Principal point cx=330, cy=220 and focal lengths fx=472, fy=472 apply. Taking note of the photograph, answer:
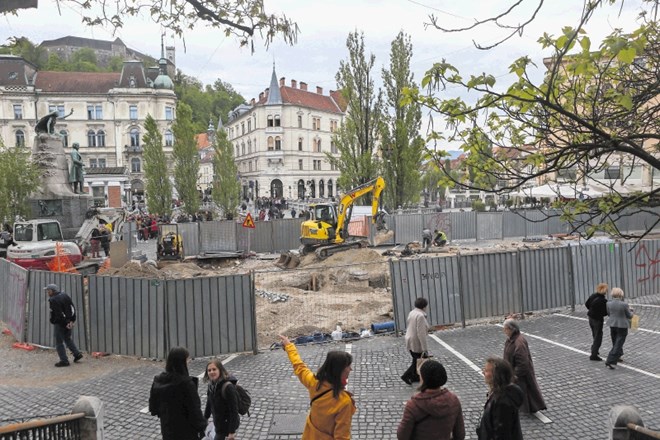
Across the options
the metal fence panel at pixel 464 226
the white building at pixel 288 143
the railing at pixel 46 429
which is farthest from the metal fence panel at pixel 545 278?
the white building at pixel 288 143

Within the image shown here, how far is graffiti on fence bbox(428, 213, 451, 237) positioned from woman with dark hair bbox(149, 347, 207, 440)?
23.0 meters

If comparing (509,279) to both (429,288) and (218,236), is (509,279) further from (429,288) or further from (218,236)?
(218,236)

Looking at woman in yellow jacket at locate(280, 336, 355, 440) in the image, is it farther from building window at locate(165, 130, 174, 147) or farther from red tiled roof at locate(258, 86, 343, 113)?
building window at locate(165, 130, 174, 147)

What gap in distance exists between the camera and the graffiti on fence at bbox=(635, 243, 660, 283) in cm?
1301

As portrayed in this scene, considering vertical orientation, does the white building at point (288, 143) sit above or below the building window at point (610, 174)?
above

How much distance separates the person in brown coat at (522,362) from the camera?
6383 millimetres

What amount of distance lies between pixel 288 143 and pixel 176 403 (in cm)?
6367

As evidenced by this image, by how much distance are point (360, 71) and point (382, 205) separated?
9.57 m

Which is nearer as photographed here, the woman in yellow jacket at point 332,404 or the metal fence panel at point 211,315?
the woman in yellow jacket at point 332,404

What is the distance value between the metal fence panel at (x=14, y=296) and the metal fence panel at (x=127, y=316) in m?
2.17

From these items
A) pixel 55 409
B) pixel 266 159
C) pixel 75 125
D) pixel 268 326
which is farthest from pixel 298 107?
pixel 55 409

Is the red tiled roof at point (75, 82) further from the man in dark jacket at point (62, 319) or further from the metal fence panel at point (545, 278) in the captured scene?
the metal fence panel at point (545, 278)

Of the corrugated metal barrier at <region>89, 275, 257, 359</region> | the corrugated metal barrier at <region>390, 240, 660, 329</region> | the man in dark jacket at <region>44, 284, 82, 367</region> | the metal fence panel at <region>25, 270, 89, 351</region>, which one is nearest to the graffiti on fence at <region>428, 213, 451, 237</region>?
the corrugated metal barrier at <region>390, 240, 660, 329</region>

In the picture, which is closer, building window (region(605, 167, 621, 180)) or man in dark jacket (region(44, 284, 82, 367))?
building window (region(605, 167, 621, 180))
